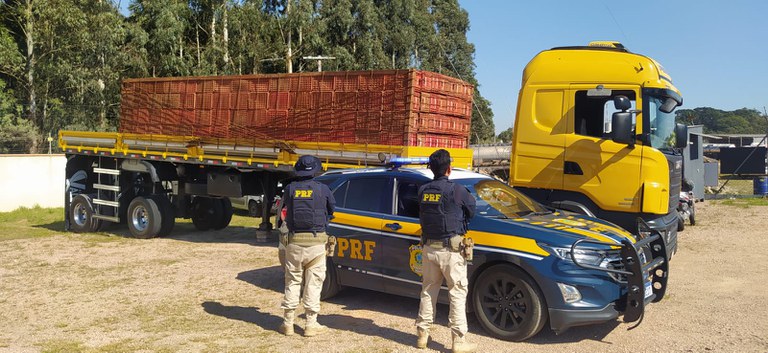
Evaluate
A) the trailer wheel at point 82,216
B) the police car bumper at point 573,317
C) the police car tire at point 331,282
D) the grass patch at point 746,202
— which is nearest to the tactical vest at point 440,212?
the police car bumper at point 573,317

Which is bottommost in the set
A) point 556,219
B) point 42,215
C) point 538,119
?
point 42,215

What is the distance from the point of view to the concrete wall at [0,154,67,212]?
20734 mm

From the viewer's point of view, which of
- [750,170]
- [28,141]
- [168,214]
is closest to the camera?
[168,214]

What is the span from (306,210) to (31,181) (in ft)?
61.3

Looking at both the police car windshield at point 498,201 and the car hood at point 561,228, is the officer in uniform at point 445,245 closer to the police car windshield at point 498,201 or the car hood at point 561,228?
the car hood at point 561,228

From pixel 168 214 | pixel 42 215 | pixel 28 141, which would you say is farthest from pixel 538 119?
pixel 28 141

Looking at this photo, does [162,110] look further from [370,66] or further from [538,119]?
[370,66]

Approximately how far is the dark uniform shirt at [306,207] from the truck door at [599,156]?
3.58m

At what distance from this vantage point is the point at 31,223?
59.5ft

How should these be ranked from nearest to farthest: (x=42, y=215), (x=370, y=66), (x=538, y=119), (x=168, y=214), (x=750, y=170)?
(x=538, y=119), (x=168, y=214), (x=42, y=215), (x=750, y=170), (x=370, y=66)

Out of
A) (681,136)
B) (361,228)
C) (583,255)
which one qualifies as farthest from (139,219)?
(583,255)

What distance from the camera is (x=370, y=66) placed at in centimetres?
4519

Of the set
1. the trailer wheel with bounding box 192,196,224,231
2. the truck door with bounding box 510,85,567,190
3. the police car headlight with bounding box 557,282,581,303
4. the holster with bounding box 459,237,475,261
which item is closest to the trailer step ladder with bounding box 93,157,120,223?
the trailer wheel with bounding box 192,196,224,231

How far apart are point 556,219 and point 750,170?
27787 millimetres
